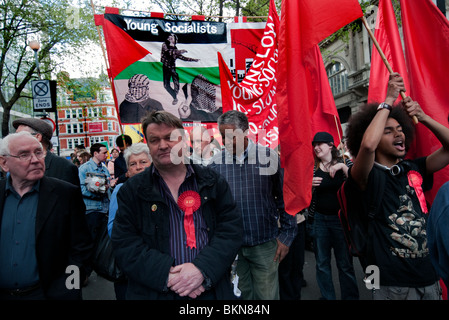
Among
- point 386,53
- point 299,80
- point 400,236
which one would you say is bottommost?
point 400,236

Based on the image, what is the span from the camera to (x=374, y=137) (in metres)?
2.08

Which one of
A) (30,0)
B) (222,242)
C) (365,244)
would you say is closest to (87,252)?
(222,242)

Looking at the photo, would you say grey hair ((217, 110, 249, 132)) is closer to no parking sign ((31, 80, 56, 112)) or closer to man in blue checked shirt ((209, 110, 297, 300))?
man in blue checked shirt ((209, 110, 297, 300))

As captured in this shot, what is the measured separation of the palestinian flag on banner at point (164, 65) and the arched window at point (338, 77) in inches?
909

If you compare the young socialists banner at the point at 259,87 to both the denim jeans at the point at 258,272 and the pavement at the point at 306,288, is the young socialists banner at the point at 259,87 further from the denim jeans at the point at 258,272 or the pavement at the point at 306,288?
the pavement at the point at 306,288

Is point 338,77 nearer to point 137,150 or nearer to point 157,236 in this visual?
point 137,150

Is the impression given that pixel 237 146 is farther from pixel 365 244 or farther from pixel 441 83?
pixel 441 83

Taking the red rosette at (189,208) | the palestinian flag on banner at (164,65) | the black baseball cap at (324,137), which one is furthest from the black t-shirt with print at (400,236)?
the palestinian flag on banner at (164,65)

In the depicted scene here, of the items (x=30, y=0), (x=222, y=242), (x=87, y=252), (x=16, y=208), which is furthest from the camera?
(x=30, y=0)

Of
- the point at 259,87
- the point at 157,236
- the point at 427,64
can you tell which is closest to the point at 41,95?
the point at 259,87

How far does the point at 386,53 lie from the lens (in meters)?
3.13

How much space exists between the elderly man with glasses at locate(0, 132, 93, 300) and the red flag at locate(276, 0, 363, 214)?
185cm

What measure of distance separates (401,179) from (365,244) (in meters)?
0.53

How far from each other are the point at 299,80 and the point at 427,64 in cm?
116
